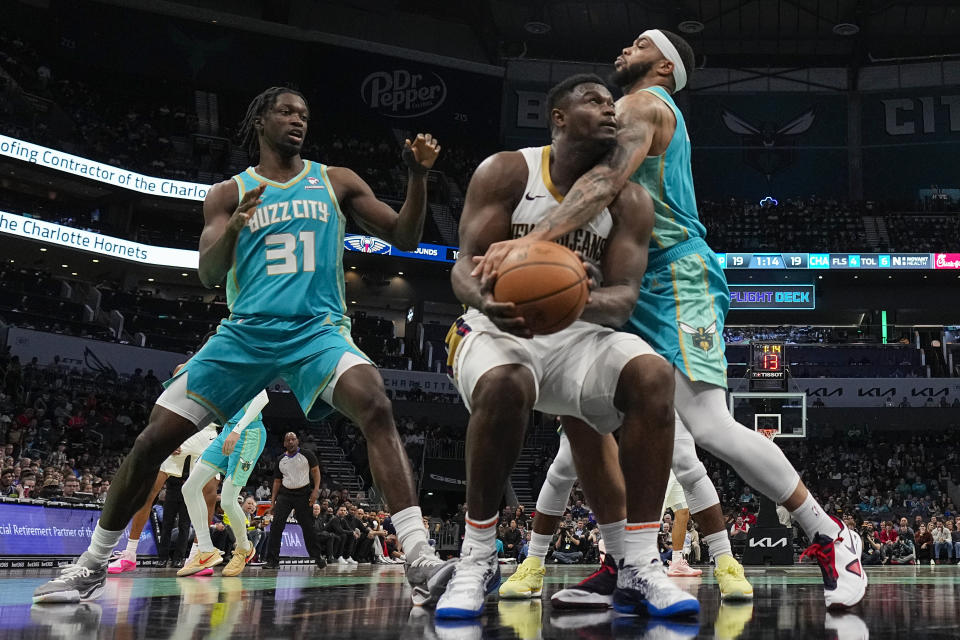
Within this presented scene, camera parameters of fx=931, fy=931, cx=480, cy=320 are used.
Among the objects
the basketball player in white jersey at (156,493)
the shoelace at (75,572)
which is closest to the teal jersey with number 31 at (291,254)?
the shoelace at (75,572)

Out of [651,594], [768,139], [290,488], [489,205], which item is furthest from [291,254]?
[768,139]

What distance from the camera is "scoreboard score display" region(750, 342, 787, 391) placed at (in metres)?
18.3

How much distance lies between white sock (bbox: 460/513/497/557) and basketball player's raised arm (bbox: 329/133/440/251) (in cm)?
136

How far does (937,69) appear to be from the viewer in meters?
34.6

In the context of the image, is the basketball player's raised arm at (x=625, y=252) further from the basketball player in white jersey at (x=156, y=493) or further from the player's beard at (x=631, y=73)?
the basketball player in white jersey at (x=156, y=493)

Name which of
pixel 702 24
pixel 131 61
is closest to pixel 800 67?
pixel 702 24

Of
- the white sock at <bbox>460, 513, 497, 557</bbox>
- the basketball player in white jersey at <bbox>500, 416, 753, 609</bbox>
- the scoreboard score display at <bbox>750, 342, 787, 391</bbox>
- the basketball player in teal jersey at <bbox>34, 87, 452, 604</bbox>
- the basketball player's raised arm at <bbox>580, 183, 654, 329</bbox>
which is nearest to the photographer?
the white sock at <bbox>460, 513, 497, 557</bbox>

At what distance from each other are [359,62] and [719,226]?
14.5 m

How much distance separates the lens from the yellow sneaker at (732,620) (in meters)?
2.55

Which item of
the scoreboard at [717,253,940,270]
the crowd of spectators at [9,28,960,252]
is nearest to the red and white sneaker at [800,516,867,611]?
the crowd of spectators at [9,28,960,252]

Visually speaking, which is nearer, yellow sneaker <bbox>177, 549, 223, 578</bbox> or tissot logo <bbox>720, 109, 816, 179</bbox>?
yellow sneaker <bbox>177, 549, 223, 578</bbox>

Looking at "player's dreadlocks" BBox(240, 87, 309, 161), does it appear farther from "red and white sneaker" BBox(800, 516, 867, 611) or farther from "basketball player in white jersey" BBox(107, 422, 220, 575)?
"basketball player in white jersey" BBox(107, 422, 220, 575)

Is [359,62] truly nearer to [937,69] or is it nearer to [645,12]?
[645,12]

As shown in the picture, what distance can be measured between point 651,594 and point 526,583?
3.70 ft
